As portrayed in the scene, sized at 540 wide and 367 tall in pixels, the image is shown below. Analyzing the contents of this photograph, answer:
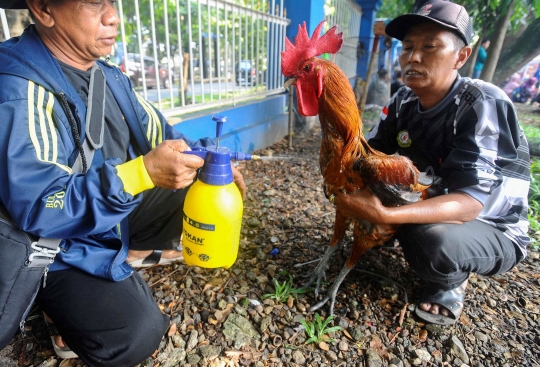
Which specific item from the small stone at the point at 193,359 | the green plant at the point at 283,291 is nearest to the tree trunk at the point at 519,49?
the green plant at the point at 283,291

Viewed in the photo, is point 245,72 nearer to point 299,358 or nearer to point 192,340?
point 192,340

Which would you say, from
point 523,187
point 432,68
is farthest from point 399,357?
point 432,68

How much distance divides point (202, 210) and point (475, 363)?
6.21 feet

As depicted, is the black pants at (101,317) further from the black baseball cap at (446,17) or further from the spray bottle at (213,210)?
the black baseball cap at (446,17)

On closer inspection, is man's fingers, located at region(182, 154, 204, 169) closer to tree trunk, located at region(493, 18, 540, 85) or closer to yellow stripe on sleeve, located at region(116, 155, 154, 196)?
yellow stripe on sleeve, located at region(116, 155, 154, 196)

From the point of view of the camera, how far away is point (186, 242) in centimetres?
203

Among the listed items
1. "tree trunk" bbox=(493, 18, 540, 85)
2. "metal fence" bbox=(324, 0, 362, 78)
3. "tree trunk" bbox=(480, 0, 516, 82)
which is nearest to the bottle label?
"tree trunk" bbox=(480, 0, 516, 82)

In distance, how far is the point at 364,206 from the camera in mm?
1909

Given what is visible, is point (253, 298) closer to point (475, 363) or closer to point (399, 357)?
point (399, 357)

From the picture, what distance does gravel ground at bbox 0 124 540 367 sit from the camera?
190 cm

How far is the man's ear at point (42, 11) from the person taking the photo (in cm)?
146

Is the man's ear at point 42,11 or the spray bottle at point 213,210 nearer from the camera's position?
the man's ear at point 42,11

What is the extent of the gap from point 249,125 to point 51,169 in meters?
4.17

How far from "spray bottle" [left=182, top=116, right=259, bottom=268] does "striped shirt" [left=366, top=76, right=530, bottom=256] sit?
1273mm
